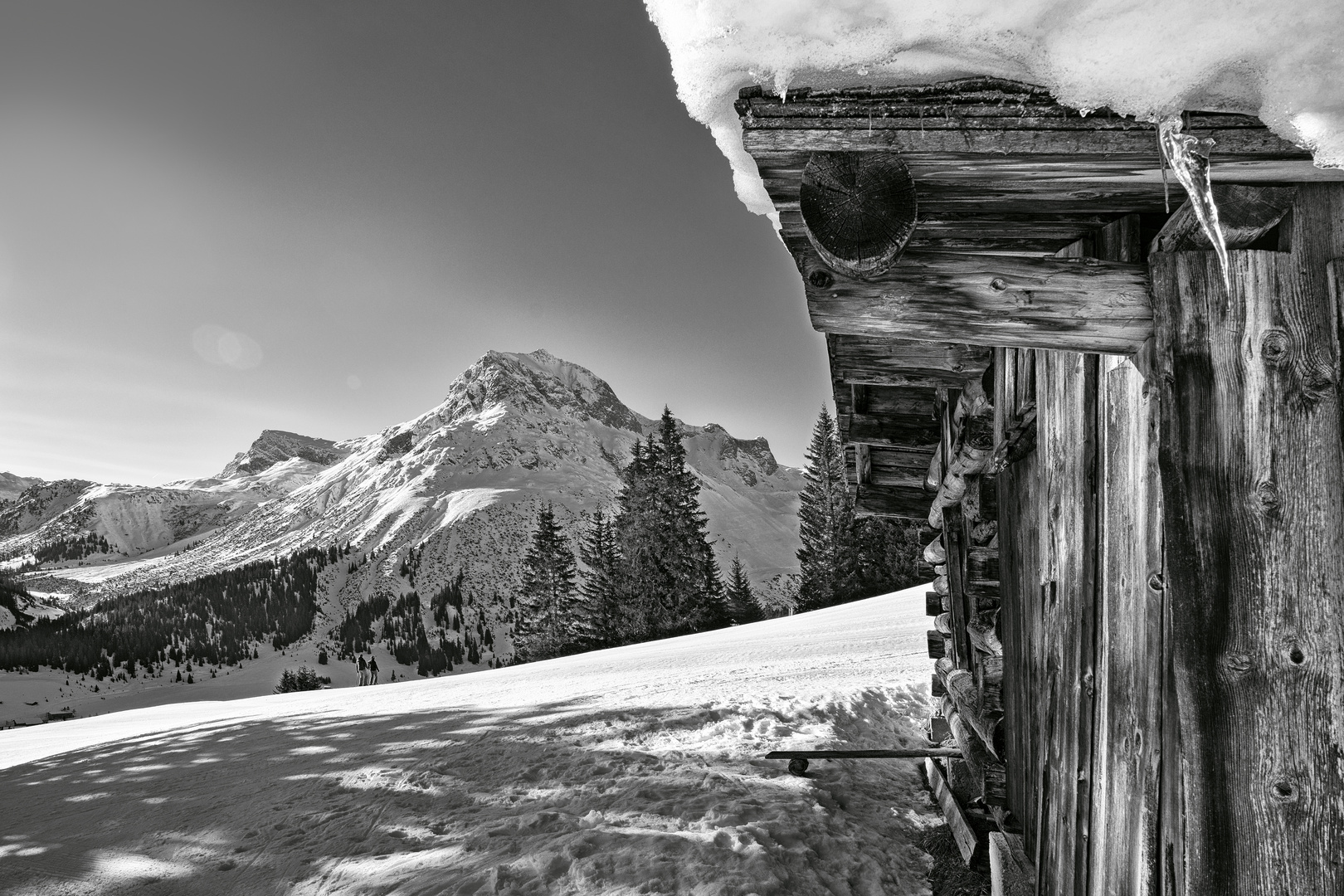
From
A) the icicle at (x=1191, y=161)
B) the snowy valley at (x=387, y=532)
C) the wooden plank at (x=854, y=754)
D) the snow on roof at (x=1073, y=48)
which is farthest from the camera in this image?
the snowy valley at (x=387, y=532)

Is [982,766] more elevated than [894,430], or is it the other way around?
[894,430]

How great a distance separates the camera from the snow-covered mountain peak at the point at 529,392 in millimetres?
149500

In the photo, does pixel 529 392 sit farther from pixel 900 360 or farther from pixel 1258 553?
pixel 1258 553

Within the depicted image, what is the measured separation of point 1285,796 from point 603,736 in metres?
5.46

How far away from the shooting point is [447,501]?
273 ft

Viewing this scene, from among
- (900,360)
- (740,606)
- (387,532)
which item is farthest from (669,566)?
(387,532)

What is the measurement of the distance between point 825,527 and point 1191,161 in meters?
31.2

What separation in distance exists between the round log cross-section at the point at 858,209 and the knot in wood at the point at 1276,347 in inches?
40.7

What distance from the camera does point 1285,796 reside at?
1.65 meters

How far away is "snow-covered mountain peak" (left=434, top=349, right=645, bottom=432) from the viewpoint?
490 ft

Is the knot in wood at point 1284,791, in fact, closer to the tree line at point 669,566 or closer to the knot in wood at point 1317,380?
the knot in wood at point 1317,380

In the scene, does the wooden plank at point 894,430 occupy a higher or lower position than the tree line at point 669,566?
higher

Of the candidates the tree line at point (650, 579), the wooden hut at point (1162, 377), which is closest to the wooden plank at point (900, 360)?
the wooden hut at point (1162, 377)

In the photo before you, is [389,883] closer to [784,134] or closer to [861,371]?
[861,371]
